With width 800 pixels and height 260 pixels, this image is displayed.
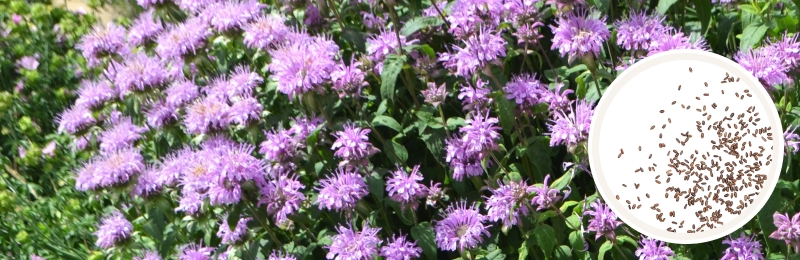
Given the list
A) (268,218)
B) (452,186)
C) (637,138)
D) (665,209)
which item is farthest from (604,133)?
(268,218)

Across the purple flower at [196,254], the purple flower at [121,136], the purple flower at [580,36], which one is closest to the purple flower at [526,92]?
the purple flower at [580,36]

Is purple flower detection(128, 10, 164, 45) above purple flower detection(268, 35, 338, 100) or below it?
below

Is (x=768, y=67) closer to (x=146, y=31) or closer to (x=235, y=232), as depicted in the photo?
(x=235, y=232)

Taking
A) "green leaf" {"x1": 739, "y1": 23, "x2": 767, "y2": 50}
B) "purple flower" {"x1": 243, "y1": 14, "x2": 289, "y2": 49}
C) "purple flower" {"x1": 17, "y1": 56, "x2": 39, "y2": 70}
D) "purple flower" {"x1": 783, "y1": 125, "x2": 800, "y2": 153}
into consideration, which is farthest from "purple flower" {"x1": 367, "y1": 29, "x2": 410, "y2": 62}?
"purple flower" {"x1": 17, "y1": 56, "x2": 39, "y2": 70}

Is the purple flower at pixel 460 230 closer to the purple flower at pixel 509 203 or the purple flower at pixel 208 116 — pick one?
the purple flower at pixel 509 203

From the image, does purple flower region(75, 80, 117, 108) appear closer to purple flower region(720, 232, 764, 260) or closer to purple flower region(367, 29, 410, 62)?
purple flower region(367, 29, 410, 62)

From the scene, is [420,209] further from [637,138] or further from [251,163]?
[637,138]
